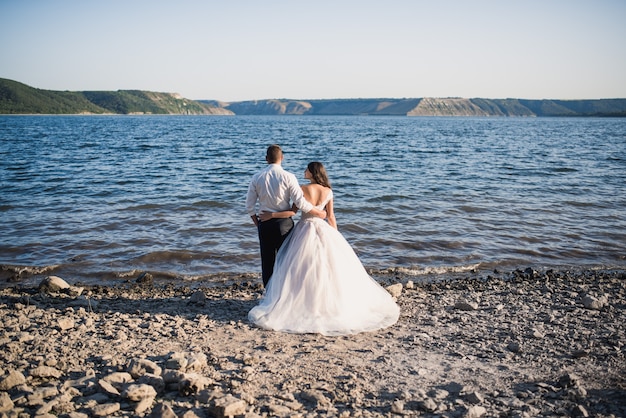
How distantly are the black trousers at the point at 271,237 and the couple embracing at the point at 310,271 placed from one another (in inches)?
0.6

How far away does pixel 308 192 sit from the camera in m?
6.64

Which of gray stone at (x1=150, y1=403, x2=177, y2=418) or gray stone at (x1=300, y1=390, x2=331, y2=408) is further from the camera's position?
gray stone at (x1=300, y1=390, x2=331, y2=408)

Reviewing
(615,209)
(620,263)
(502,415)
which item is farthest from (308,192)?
(615,209)

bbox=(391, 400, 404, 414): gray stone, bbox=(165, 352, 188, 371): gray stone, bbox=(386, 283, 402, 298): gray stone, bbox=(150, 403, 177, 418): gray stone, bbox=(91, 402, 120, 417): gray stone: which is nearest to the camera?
bbox=(150, 403, 177, 418): gray stone

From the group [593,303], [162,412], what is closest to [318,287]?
[162,412]

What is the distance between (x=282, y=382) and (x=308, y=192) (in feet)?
9.49

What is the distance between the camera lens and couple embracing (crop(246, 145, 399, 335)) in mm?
6227

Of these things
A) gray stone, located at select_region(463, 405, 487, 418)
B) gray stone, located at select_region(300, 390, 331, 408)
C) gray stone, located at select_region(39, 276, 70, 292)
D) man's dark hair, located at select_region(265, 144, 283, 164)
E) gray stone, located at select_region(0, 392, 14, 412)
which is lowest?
gray stone, located at select_region(39, 276, 70, 292)

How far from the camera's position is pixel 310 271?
639cm

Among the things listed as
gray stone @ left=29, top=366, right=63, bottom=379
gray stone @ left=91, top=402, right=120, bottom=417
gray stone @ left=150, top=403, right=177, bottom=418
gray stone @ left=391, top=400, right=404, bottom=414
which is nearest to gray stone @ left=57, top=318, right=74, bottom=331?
gray stone @ left=29, top=366, right=63, bottom=379

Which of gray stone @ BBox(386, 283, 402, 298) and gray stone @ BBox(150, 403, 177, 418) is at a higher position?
gray stone @ BBox(150, 403, 177, 418)

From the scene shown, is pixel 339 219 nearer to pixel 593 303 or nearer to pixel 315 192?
pixel 315 192

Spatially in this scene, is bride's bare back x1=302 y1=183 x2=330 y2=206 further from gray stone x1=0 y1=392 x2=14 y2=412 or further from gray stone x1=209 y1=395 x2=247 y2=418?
gray stone x1=0 y1=392 x2=14 y2=412

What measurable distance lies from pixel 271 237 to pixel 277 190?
2.72ft
